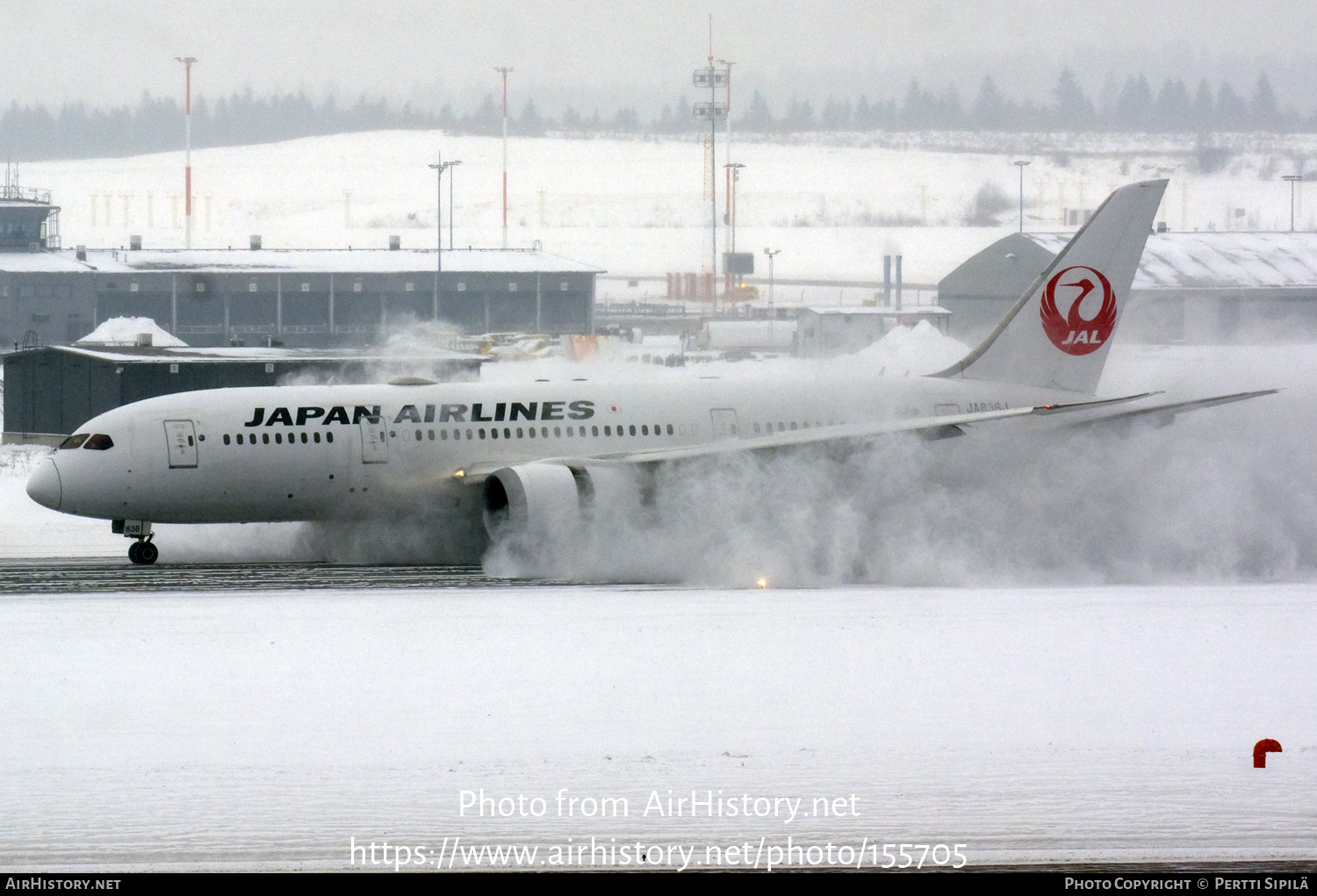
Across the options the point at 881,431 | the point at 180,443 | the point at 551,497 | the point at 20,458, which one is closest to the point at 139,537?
the point at 180,443

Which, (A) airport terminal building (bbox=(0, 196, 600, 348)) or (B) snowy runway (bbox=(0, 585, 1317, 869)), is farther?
(A) airport terminal building (bbox=(0, 196, 600, 348))

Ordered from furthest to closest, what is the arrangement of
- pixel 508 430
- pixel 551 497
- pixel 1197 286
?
pixel 1197 286, pixel 508 430, pixel 551 497

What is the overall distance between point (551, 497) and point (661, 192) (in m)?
106

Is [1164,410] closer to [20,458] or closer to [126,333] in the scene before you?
[20,458]

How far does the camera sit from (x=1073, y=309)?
3400cm

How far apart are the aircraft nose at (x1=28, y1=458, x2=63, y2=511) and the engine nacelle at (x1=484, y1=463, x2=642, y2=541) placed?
7.71 m

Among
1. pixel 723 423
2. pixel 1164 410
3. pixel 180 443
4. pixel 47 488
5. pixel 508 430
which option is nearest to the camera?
pixel 47 488

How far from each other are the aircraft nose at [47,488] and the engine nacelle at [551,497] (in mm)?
7711

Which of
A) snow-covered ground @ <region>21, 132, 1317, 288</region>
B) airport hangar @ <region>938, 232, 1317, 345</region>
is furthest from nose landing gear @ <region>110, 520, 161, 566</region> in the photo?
snow-covered ground @ <region>21, 132, 1317, 288</region>

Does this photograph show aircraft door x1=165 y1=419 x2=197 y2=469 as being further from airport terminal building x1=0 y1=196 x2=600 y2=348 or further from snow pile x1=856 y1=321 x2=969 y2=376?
airport terminal building x1=0 y1=196 x2=600 y2=348

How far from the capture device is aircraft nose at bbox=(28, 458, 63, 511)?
93.1ft

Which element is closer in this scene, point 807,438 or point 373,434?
point 807,438

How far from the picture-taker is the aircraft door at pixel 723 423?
32000 millimetres

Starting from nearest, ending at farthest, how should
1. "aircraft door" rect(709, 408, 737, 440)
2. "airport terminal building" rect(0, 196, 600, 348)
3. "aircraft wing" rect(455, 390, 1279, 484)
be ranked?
"aircraft wing" rect(455, 390, 1279, 484), "aircraft door" rect(709, 408, 737, 440), "airport terminal building" rect(0, 196, 600, 348)
